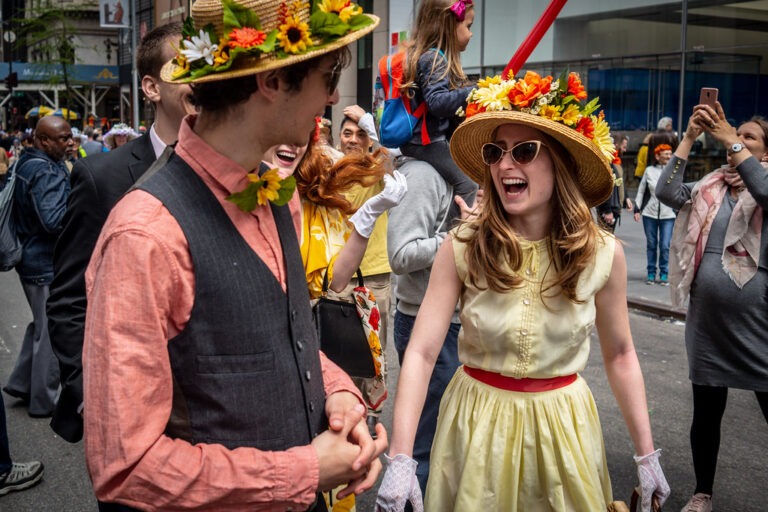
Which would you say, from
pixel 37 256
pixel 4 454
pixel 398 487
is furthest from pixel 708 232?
pixel 37 256

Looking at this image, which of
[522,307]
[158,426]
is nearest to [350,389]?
[158,426]

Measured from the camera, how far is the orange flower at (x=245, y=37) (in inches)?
66.2

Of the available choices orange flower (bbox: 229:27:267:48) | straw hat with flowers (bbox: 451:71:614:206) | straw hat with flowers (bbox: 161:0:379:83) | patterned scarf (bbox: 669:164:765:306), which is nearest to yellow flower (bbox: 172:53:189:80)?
straw hat with flowers (bbox: 161:0:379:83)

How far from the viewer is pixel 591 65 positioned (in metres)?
17.4

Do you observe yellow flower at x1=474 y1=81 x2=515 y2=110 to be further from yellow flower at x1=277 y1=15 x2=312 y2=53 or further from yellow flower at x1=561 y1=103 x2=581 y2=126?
yellow flower at x1=277 y1=15 x2=312 y2=53

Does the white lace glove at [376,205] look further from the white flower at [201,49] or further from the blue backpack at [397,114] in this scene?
the white flower at [201,49]

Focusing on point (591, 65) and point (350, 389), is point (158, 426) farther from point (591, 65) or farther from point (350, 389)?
point (591, 65)

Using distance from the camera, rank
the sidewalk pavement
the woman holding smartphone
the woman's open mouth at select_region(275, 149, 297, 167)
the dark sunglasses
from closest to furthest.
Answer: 1. the dark sunglasses
2. the woman's open mouth at select_region(275, 149, 297, 167)
3. the woman holding smartphone
4. the sidewalk pavement

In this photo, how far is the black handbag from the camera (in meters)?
3.68

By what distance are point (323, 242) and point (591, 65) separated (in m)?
15.2

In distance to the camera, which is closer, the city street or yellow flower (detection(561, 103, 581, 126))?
yellow flower (detection(561, 103, 581, 126))

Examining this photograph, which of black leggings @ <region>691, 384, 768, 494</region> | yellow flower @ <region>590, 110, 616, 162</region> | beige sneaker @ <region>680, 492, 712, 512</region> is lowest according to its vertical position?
beige sneaker @ <region>680, 492, 712, 512</region>

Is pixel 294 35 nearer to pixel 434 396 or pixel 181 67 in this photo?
pixel 181 67

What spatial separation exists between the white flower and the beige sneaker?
355 centimetres
